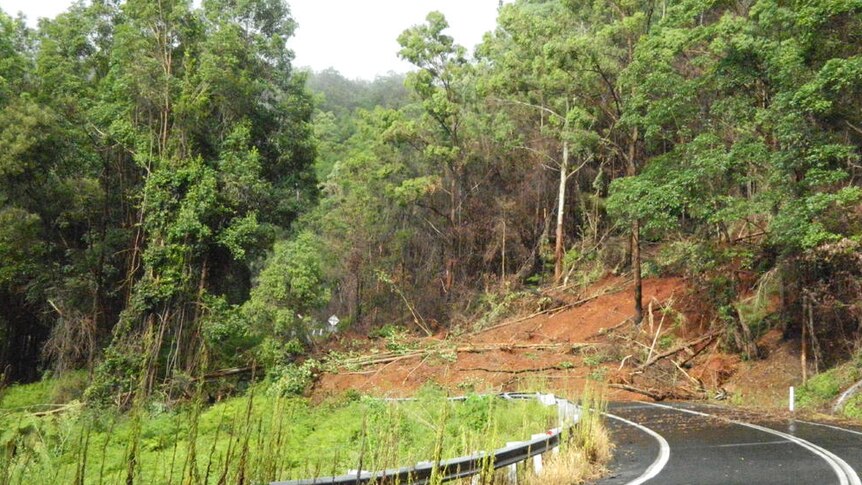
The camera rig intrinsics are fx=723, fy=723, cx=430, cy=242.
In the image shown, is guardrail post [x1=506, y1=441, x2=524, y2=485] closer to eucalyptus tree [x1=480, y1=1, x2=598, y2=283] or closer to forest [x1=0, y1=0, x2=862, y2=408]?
forest [x1=0, y1=0, x2=862, y2=408]

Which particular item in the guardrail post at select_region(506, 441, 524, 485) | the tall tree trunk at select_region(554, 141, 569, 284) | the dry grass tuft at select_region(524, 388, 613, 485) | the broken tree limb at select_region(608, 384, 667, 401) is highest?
the tall tree trunk at select_region(554, 141, 569, 284)

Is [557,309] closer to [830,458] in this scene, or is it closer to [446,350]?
[446,350]

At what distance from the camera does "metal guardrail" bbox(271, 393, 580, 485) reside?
581cm

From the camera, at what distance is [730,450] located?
11.4 m

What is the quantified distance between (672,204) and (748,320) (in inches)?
211

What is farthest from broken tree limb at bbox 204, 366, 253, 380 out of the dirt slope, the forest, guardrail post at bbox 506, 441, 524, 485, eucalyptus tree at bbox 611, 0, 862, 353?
guardrail post at bbox 506, 441, 524, 485

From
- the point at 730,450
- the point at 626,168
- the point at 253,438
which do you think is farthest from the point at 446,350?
the point at 730,450

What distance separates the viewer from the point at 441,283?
141 ft

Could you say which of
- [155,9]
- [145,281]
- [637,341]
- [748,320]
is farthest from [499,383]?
[155,9]

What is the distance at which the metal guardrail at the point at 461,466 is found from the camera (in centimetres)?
581

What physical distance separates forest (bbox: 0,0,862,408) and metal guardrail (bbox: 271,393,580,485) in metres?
10.1

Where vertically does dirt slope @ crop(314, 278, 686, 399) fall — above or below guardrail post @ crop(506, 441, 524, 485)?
below

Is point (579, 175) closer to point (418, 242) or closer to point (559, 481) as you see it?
point (418, 242)

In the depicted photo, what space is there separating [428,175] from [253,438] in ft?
97.2
